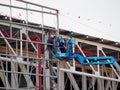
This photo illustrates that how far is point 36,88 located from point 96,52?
391 inches

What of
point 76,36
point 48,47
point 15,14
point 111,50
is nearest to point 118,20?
point 111,50

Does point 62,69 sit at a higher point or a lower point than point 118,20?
lower

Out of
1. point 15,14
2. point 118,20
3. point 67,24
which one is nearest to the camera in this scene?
point 15,14

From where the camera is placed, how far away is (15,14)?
779 inches

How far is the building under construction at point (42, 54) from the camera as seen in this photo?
1606cm

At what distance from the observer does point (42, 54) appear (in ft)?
65.0

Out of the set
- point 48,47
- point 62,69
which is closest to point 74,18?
point 62,69

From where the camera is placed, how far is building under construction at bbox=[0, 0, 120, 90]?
1606 centimetres

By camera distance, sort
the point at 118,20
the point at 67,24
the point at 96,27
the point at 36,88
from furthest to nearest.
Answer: the point at 118,20
the point at 96,27
the point at 67,24
the point at 36,88

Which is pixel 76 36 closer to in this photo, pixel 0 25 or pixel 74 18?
pixel 74 18

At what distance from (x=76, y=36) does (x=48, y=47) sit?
22.6 ft

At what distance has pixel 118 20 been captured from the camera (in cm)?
2561

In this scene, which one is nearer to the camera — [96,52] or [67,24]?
[67,24]

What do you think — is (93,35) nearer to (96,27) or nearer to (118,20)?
(96,27)
